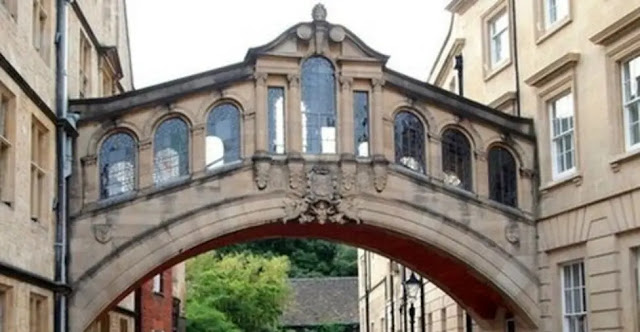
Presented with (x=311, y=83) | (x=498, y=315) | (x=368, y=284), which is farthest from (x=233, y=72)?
(x=368, y=284)

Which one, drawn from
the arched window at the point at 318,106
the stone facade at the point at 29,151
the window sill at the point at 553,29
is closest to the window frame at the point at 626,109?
the window sill at the point at 553,29

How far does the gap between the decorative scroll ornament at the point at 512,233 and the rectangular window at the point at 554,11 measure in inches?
158

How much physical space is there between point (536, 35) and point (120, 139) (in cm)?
846

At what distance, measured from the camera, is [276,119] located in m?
21.4

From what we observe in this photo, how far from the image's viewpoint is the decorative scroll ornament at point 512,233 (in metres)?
22.1

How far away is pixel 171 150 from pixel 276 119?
6.78ft

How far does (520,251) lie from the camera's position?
2214 cm

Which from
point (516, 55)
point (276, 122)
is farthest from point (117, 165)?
point (516, 55)

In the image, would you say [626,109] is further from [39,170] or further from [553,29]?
[39,170]

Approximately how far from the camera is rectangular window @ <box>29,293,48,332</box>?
17.5 m

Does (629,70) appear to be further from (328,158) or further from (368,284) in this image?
(368,284)

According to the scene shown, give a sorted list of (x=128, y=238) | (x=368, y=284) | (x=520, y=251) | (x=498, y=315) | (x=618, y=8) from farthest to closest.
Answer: (x=368, y=284) < (x=498, y=315) < (x=520, y=251) < (x=128, y=238) < (x=618, y=8)

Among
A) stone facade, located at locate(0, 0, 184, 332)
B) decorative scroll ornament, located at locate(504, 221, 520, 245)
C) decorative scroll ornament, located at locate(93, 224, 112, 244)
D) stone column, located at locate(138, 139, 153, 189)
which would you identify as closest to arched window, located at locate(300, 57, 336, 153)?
stone column, located at locate(138, 139, 153, 189)

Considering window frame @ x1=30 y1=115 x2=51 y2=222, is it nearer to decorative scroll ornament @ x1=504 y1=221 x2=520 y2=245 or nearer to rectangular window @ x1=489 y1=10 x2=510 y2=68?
decorative scroll ornament @ x1=504 y1=221 x2=520 y2=245
